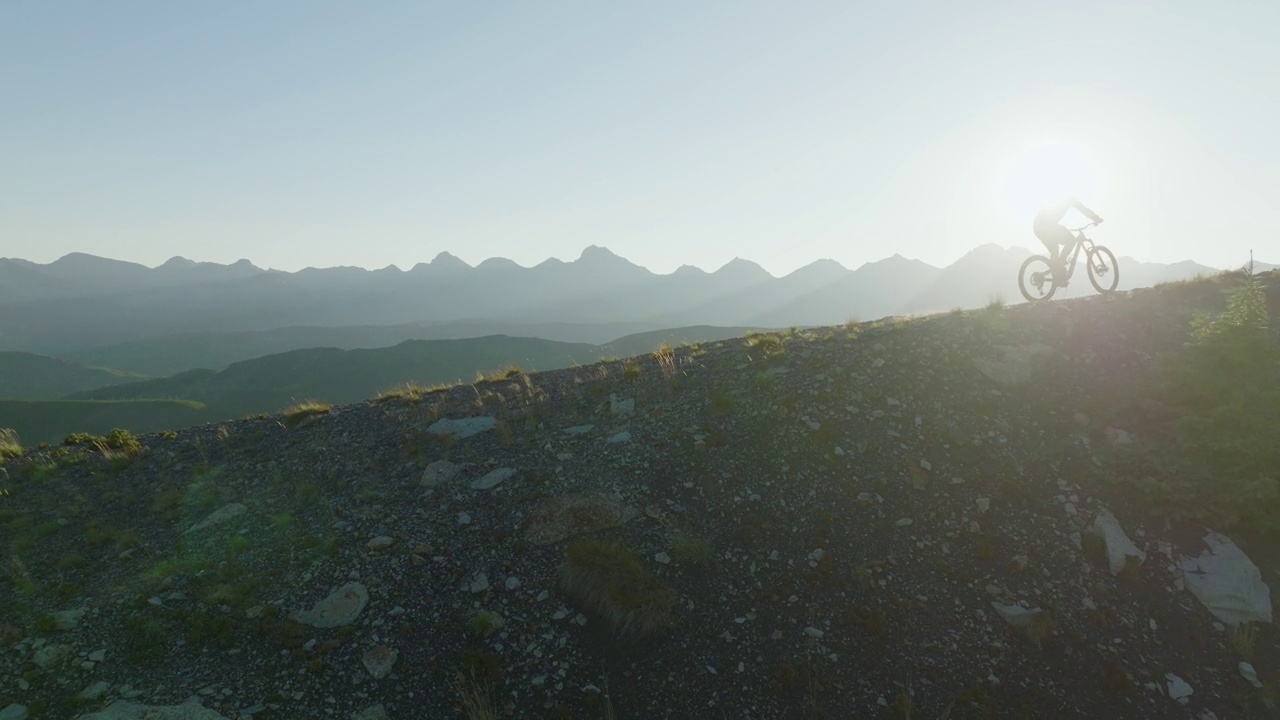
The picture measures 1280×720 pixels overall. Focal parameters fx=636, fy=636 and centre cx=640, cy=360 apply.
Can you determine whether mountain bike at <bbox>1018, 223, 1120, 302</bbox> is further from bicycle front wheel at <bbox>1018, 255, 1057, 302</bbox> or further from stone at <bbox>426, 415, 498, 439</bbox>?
stone at <bbox>426, 415, 498, 439</bbox>

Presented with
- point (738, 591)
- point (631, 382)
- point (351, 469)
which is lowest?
point (738, 591)

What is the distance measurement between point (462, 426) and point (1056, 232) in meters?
15.0

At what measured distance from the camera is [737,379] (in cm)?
1348

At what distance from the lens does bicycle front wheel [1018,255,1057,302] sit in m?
15.9

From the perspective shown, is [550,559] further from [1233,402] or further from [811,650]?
[1233,402]

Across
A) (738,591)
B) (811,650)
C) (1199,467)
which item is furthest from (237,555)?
(1199,467)

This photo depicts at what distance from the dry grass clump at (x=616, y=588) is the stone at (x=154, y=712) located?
169 inches

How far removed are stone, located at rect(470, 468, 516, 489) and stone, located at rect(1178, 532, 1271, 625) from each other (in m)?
10.5

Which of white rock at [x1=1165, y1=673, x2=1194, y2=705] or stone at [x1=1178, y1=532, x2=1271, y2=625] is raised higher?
stone at [x1=1178, y1=532, x2=1271, y2=625]

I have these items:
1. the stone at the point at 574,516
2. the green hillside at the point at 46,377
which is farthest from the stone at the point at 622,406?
the green hillside at the point at 46,377

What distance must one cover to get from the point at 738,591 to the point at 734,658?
102 cm

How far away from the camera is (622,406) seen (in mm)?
13523

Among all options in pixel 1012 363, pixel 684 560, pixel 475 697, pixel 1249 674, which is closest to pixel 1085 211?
pixel 1012 363

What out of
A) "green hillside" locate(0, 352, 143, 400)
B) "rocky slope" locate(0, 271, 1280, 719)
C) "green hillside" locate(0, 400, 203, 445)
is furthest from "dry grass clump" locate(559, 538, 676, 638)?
"green hillside" locate(0, 352, 143, 400)
